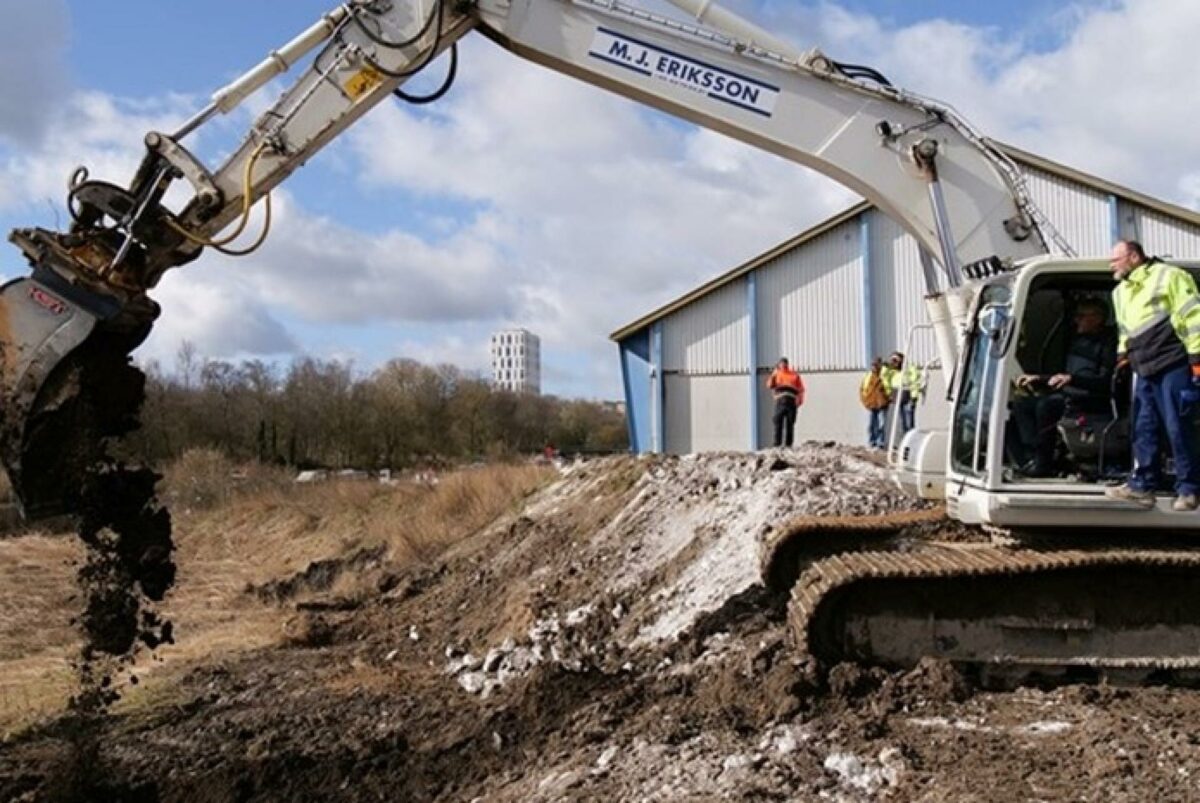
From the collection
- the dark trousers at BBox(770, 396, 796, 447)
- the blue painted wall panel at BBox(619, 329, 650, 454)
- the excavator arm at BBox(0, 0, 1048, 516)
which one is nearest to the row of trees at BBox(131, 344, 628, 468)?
the blue painted wall panel at BBox(619, 329, 650, 454)

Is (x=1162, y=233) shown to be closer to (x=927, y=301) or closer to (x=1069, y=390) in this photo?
(x=927, y=301)

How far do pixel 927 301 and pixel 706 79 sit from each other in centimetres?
206

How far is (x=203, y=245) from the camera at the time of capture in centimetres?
724

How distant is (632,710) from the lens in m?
6.92

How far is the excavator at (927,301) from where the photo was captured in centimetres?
651

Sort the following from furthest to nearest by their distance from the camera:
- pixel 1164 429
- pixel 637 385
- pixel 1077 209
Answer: pixel 637 385 → pixel 1077 209 → pixel 1164 429

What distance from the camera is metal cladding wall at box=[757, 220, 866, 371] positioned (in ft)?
80.9

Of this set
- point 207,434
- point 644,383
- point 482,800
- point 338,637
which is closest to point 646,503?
point 338,637

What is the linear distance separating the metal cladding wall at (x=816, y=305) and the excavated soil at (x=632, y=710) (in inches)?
513

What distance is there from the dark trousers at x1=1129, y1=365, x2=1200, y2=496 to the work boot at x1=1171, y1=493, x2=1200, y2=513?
19 millimetres

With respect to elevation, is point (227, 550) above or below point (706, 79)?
below

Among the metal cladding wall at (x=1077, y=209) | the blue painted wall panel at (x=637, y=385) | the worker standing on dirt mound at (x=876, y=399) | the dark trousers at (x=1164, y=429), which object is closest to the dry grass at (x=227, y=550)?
the worker standing on dirt mound at (x=876, y=399)

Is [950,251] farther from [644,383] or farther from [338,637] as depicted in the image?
[644,383]

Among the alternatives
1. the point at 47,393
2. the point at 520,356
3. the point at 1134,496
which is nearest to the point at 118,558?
the point at 47,393
